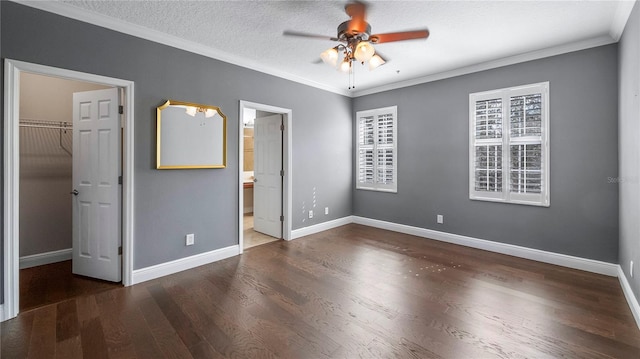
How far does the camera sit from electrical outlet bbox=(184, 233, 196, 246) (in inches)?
135

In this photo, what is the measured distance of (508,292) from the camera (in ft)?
9.19

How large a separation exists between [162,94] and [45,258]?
2.56 metres

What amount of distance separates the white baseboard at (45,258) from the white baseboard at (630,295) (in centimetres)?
592

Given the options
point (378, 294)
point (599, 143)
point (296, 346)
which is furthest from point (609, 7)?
point (296, 346)

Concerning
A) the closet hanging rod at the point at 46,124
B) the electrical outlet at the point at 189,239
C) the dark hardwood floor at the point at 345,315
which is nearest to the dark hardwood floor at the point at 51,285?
the dark hardwood floor at the point at 345,315

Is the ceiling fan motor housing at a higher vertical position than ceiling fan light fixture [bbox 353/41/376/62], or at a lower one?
higher

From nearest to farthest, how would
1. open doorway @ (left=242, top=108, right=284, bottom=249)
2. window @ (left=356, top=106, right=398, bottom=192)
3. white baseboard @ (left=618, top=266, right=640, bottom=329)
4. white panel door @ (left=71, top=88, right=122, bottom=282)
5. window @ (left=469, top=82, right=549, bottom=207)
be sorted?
1. white baseboard @ (left=618, top=266, right=640, bottom=329)
2. white panel door @ (left=71, top=88, right=122, bottom=282)
3. window @ (left=469, top=82, right=549, bottom=207)
4. open doorway @ (left=242, top=108, right=284, bottom=249)
5. window @ (left=356, top=106, right=398, bottom=192)

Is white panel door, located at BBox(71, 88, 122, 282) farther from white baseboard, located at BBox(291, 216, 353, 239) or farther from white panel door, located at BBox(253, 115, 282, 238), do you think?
white baseboard, located at BBox(291, 216, 353, 239)

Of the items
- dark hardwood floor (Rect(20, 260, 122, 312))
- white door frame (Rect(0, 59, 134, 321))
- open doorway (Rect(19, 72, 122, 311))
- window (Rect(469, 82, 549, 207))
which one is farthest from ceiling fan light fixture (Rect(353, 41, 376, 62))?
dark hardwood floor (Rect(20, 260, 122, 312))

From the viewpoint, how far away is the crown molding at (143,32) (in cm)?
249

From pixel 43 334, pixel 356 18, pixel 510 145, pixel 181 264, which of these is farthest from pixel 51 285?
pixel 510 145

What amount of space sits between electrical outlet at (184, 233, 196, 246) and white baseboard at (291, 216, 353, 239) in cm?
165

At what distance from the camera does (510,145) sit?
3.83 meters

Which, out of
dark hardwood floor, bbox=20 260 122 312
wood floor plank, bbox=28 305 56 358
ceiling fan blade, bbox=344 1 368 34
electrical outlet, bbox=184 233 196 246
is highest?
ceiling fan blade, bbox=344 1 368 34
